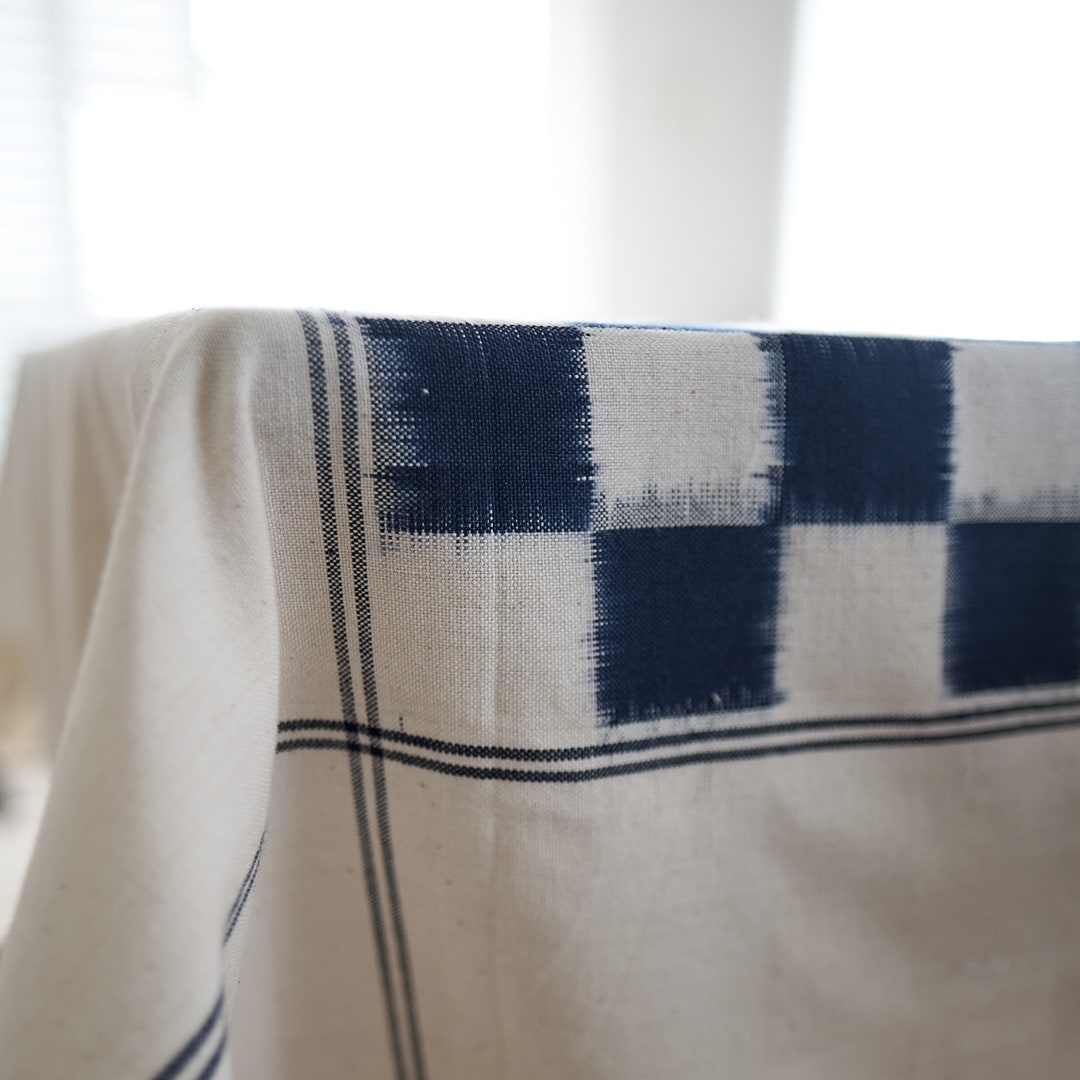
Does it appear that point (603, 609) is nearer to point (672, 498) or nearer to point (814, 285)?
point (672, 498)

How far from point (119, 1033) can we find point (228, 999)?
0.07 meters

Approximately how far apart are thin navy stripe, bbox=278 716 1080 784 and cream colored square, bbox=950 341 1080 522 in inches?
4.0

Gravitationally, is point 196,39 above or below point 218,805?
above

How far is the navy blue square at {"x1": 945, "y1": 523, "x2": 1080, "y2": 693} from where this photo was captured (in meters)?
0.34

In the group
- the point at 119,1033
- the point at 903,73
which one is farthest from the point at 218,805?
the point at 903,73

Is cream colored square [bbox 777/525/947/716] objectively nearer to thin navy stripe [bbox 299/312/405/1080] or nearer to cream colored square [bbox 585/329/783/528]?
cream colored square [bbox 585/329/783/528]

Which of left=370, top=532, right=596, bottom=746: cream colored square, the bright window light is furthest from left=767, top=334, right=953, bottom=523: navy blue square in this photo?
the bright window light

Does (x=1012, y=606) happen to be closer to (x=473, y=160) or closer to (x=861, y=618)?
(x=861, y=618)

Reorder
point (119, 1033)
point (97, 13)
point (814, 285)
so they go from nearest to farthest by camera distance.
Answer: point (119, 1033)
point (97, 13)
point (814, 285)

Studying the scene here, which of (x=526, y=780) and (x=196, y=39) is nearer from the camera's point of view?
(x=526, y=780)

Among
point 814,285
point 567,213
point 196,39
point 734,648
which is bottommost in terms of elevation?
point 734,648

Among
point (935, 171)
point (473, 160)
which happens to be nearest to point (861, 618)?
point (935, 171)

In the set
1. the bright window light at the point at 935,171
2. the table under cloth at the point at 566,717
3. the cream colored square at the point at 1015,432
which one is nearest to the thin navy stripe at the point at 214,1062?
the table under cloth at the point at 566,717

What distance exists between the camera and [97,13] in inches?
46.6
